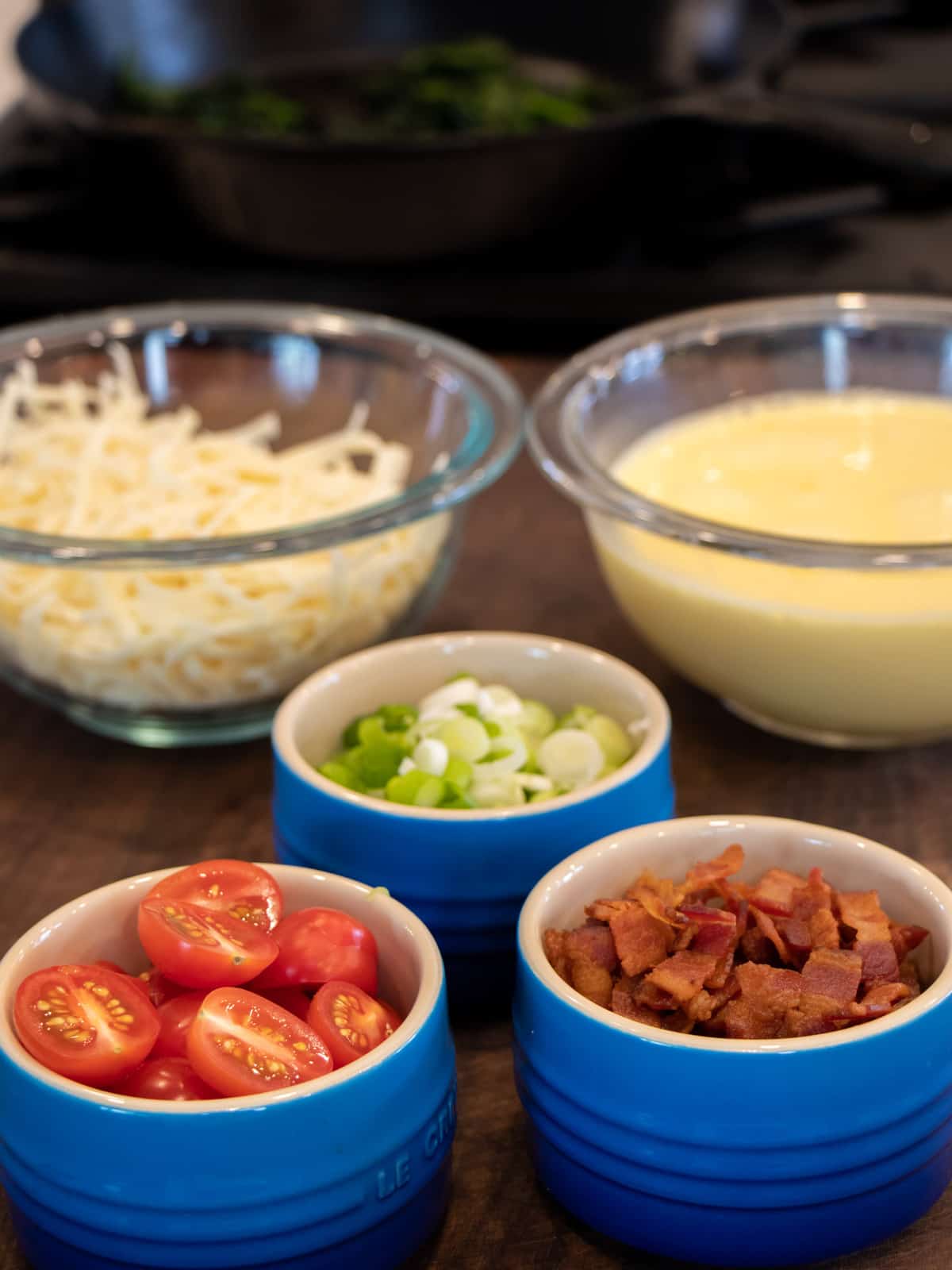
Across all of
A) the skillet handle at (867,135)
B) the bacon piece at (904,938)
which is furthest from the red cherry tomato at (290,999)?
the skillet handle at (867,135)

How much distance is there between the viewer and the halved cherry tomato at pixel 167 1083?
2.77 feet

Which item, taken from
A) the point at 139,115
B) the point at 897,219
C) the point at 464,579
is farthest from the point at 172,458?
the point at 897,219

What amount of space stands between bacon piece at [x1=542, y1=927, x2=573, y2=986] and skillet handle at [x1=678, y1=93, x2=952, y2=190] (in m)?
1.27

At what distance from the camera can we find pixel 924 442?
1.52 metres

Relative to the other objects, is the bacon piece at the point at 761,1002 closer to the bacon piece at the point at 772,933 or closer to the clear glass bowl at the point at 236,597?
the bacon piece at the point at 772,933

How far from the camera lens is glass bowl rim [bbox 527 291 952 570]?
3.86 feet

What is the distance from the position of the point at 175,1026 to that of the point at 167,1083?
42 millimetres

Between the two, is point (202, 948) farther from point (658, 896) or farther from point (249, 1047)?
point (658, 896)

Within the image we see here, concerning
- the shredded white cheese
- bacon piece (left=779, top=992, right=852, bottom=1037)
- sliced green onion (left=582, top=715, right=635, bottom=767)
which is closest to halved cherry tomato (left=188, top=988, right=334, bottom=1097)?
bacon piece (left=779, top=992, right=852, bottom=1037)

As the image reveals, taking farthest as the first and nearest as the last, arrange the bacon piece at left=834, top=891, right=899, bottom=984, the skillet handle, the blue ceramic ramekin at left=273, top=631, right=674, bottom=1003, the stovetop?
the stovetop < the skillet handle < the blue ceramic ramekin at left=273, top=631, right=674, bottom=1003 < the bacon piece at left=834, top=891, right=899, bottom=984

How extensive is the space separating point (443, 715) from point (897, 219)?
1.73 metres

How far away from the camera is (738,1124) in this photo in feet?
2.72

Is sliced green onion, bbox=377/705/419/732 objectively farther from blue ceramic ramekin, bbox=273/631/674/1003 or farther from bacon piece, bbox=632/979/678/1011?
bacon piece, bbox=632/979/678/1011

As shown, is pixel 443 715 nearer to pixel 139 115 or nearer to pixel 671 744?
pixel 671 744
